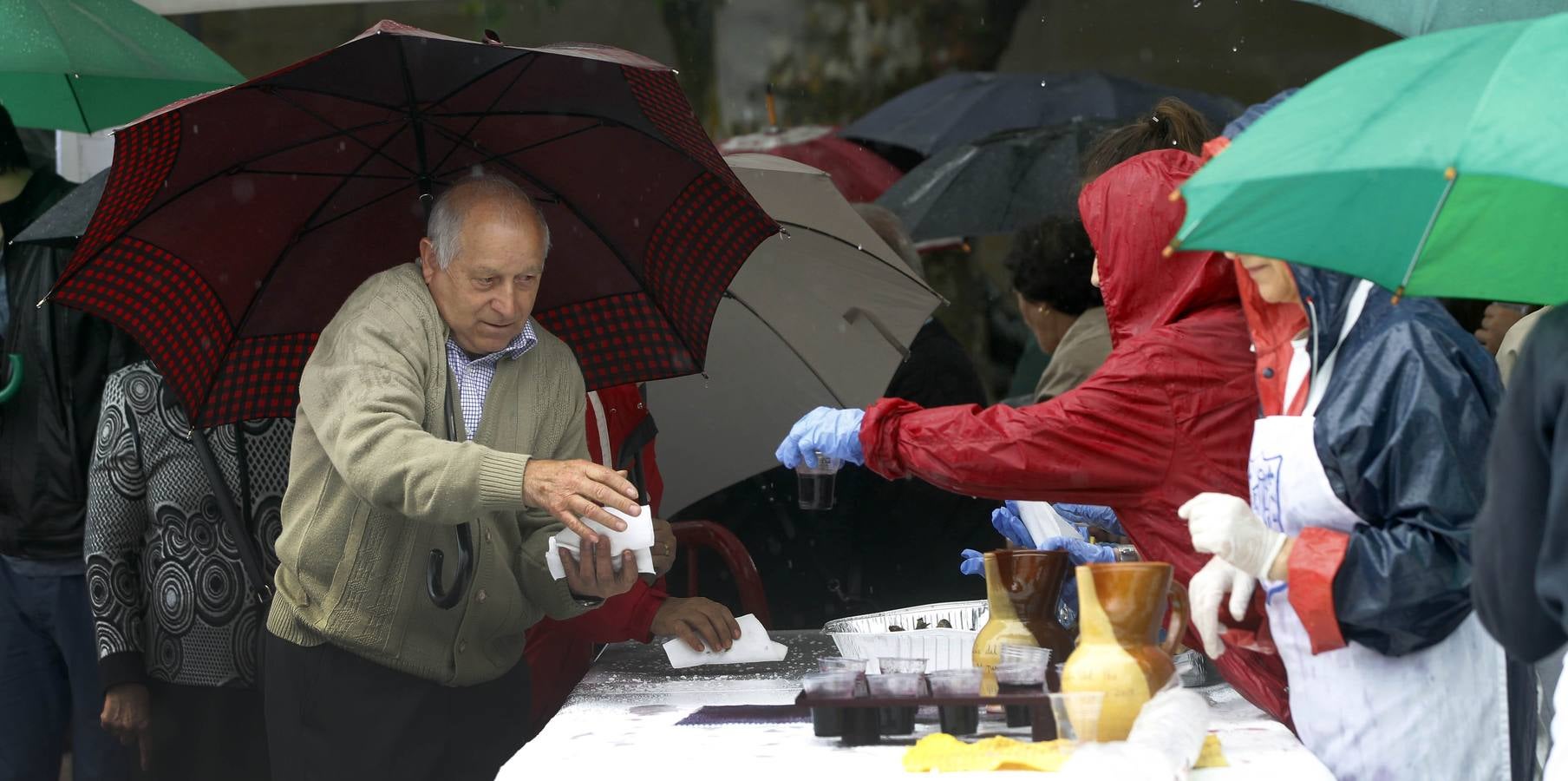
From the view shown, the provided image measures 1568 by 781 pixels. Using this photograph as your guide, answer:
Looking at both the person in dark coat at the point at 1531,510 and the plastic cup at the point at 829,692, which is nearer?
the person in dark coat at the point at 1531,510

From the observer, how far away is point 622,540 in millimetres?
2488

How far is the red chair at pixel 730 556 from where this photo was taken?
11.7 ft

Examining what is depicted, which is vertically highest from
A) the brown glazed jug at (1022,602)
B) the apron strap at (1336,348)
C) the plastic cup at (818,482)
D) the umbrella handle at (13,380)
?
the umbrella handle at (13,380)

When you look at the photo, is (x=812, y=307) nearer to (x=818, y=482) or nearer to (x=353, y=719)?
(x=818, y=482)

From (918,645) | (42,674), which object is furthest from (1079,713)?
(42,674)

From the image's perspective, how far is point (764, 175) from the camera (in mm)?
4043

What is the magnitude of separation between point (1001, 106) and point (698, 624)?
3.87m

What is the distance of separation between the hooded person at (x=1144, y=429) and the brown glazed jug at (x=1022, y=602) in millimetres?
160

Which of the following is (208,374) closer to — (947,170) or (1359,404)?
(1359,404)

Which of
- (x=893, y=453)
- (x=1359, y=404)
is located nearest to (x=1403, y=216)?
(x=1359, y=404)

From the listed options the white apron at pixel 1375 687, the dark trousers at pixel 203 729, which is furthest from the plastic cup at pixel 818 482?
the dark trousers at pixel 203 729

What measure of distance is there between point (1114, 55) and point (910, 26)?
98cm

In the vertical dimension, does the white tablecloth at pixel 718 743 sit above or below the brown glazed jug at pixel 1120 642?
below

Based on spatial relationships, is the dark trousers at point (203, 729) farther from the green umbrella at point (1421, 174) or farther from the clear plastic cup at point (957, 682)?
the green umbrella at point (1421, 174)
